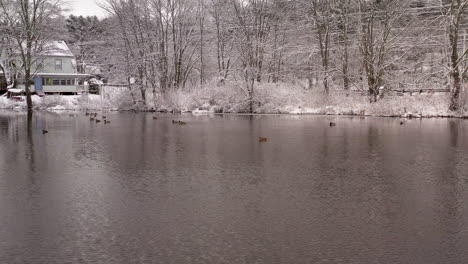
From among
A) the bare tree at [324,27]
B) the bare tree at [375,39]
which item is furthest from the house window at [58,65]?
the bare tree at [375,39]

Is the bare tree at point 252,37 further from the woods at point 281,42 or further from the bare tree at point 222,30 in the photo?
the bare tree at point 222,30

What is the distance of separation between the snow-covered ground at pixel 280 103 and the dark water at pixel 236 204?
16.7m

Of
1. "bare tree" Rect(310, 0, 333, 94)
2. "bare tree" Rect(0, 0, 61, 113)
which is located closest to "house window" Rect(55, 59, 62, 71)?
"bare tree" Rect(0, 0, 61, 113)

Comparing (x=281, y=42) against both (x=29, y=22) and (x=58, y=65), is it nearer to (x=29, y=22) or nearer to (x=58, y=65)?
(x=29, y=22)

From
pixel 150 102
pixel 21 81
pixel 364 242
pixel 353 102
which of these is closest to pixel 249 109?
pixel 353 102

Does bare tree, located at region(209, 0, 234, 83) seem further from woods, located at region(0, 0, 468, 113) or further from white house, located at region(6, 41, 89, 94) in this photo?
white house, located at region(6, 41, 89, 94)

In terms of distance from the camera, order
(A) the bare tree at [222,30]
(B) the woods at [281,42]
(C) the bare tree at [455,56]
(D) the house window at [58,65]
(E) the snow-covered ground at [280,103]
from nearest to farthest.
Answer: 1. (C) the bare tree at [455,56]
2. (E) the snow-covered ground at [280,103]
3. (B) the woods at [281,42]
4. (A) the bare tree at [222,30]
5. (D) the house window at [58,65]

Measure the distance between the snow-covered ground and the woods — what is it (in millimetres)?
672

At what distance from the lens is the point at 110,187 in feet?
35.3

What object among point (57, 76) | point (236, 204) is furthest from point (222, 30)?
point (236, 204)

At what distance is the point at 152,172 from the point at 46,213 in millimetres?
4226

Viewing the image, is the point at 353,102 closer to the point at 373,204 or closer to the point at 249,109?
the point at 249,109

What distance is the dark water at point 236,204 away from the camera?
6.59m

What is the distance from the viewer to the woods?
120 ft
